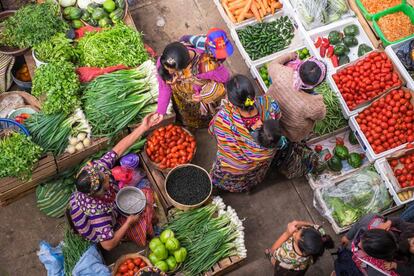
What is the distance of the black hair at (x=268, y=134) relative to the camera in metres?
4.27

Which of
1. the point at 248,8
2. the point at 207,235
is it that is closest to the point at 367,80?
the point at 248,8

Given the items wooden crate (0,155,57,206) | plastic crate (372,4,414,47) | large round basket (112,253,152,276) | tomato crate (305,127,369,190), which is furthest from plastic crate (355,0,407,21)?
wooden crate (0,155,57,206)

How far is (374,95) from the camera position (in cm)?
580

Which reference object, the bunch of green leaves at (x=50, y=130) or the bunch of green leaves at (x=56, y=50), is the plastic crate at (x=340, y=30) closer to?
the bunch of green leaves at (x=56, y=50)

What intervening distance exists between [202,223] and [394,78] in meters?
2.74

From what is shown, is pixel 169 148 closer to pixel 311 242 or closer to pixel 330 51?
pixel 311 242

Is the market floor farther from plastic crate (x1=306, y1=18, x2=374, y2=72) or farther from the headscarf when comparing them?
the headscarf

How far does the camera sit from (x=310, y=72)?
4555 mm

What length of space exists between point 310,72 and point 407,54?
1.96 m

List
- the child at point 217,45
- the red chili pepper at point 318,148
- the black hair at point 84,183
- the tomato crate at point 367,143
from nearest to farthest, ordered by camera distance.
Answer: the black hair at point 84,183 → the child at point 217,45 → the tomato crate at point 367,143 → the red chili pepper at point 318,148

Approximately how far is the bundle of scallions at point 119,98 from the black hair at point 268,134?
1.63 m

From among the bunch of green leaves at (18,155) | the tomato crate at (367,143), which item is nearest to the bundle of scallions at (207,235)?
the bunch of green leaves at (18,155)

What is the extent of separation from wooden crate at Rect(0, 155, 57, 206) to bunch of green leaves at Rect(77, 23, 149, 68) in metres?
1.21

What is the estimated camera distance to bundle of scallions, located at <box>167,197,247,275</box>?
4.96 m
